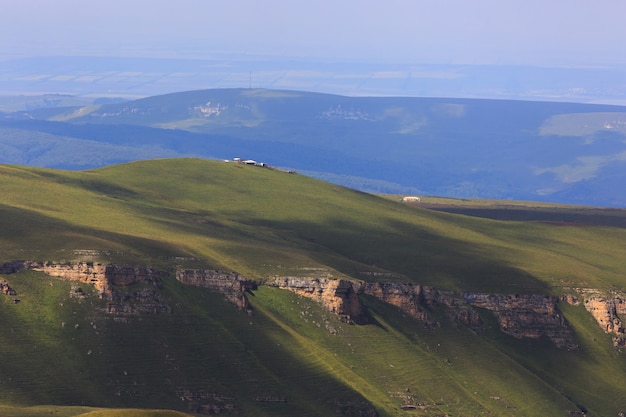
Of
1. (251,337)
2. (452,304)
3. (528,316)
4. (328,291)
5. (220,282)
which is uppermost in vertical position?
(220,282)

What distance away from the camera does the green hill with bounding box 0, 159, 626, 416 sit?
432 ft

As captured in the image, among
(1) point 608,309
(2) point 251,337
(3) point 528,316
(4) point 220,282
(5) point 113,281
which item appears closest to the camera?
(5) point 113,281

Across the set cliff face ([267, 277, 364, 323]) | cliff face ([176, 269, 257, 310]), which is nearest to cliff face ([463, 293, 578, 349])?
cliff face ([267, 277, 364, 323])

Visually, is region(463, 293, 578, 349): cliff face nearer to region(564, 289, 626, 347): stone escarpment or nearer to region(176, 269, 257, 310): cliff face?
region(564, 289, 626, 347): stone escarpment

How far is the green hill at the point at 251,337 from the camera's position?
432ft

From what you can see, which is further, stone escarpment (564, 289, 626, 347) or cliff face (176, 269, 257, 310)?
stone escarpment (564, 289, 626, 347)

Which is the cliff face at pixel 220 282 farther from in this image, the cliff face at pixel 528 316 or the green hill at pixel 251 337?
the cliff face at pixel 528 316

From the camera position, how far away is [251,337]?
148875mm

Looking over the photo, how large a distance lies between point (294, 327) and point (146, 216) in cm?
4221

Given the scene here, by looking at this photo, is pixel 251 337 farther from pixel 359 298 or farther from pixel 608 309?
pixel 608 309

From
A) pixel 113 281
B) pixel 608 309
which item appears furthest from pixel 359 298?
pixel 608 309

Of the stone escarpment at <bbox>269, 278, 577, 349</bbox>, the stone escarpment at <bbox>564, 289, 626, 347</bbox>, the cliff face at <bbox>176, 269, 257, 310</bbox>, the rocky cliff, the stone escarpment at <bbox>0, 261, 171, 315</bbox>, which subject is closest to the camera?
the stone escarpment at <bbox>0, 261, 171, 315</bbox>

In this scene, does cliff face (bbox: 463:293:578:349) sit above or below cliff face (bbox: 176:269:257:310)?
below

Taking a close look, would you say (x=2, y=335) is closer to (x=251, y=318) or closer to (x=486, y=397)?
(x=251, y=318)
